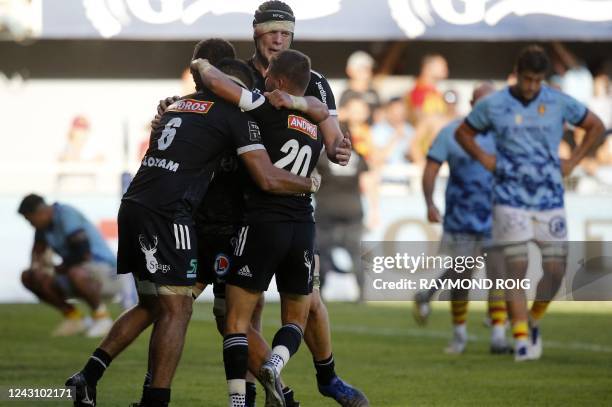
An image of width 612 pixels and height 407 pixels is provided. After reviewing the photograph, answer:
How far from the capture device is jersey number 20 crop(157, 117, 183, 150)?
777 centimetres

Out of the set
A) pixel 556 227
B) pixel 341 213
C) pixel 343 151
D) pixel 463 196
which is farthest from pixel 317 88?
pixel 341 213

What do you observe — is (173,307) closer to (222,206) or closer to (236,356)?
(236,356)

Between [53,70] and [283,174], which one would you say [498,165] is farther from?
[53,70]

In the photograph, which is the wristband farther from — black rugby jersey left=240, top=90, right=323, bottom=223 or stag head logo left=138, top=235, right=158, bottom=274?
stag head logo left=138, top=235, right=158, bottom=274

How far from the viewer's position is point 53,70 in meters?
25.0

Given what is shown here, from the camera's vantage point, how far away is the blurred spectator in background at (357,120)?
20750 mm

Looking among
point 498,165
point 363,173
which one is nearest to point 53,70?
point 363,173

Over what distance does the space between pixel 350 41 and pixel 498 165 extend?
515 inches

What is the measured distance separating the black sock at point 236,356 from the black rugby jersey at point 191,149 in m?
0.74

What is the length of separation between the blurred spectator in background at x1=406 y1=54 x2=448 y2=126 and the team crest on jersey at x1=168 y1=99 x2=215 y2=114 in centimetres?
1464

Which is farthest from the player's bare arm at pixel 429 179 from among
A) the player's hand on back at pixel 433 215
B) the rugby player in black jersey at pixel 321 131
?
the rugby player in black jersey at pixel 321 131

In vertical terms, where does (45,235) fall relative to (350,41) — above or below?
below

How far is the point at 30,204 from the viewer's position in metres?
14.7

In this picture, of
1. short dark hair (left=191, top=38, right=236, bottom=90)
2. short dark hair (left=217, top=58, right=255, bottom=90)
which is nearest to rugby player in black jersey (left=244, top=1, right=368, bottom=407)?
short dark hair (left=191, top=38, right=236, bottom=90)
